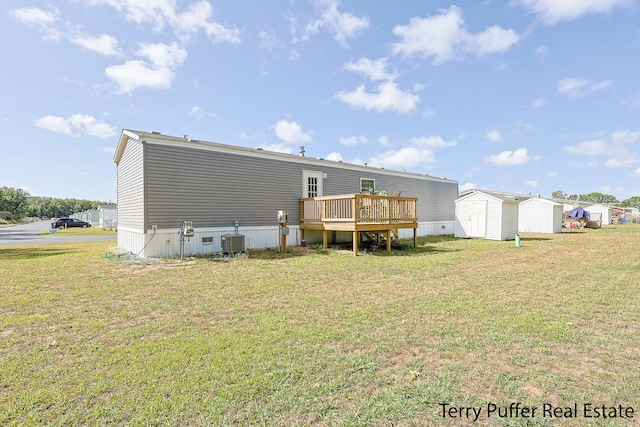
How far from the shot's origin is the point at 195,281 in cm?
593

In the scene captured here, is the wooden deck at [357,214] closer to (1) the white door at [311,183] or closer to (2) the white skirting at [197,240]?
(1) the white door at [311,183]

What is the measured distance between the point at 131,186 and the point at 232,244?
4.28 metres

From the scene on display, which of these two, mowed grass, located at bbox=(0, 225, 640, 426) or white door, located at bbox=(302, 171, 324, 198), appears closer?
mowed grass, located at bbox=(0, 225, 640, 426)

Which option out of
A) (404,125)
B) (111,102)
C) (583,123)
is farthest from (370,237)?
(583,123)

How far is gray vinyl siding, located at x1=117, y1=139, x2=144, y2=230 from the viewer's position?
8.88 metres

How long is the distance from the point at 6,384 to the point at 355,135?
65.6ft

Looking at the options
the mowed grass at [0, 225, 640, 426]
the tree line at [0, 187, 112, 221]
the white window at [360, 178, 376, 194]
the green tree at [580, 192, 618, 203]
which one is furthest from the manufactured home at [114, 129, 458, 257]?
the green tree at [580, 192, 618, 203]

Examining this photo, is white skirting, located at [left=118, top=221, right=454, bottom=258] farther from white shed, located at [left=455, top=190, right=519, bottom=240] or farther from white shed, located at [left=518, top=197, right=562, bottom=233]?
white shed, located at [left=518, top=197, right=562, bottom=233]

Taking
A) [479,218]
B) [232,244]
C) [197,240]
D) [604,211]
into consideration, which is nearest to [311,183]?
[232,244]

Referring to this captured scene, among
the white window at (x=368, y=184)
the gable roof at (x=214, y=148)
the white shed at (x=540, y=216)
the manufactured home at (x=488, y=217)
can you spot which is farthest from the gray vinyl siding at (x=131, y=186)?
the white shed at (x=540, y=216)

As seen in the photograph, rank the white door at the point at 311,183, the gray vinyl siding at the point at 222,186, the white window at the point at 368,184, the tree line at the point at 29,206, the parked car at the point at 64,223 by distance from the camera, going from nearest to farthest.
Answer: the gray vinyl siding at the point at 222,186 → the white door at the point at 311,183 → the white window at the point at 368,184 → the parked car at the point at 64,223 → the tree line at the point at 29,206

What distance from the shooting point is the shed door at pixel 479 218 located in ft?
51.1

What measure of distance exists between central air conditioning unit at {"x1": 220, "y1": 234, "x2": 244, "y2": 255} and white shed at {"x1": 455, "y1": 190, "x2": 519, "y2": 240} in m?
13.0

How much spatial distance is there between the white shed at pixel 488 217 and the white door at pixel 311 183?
922 centimetres
